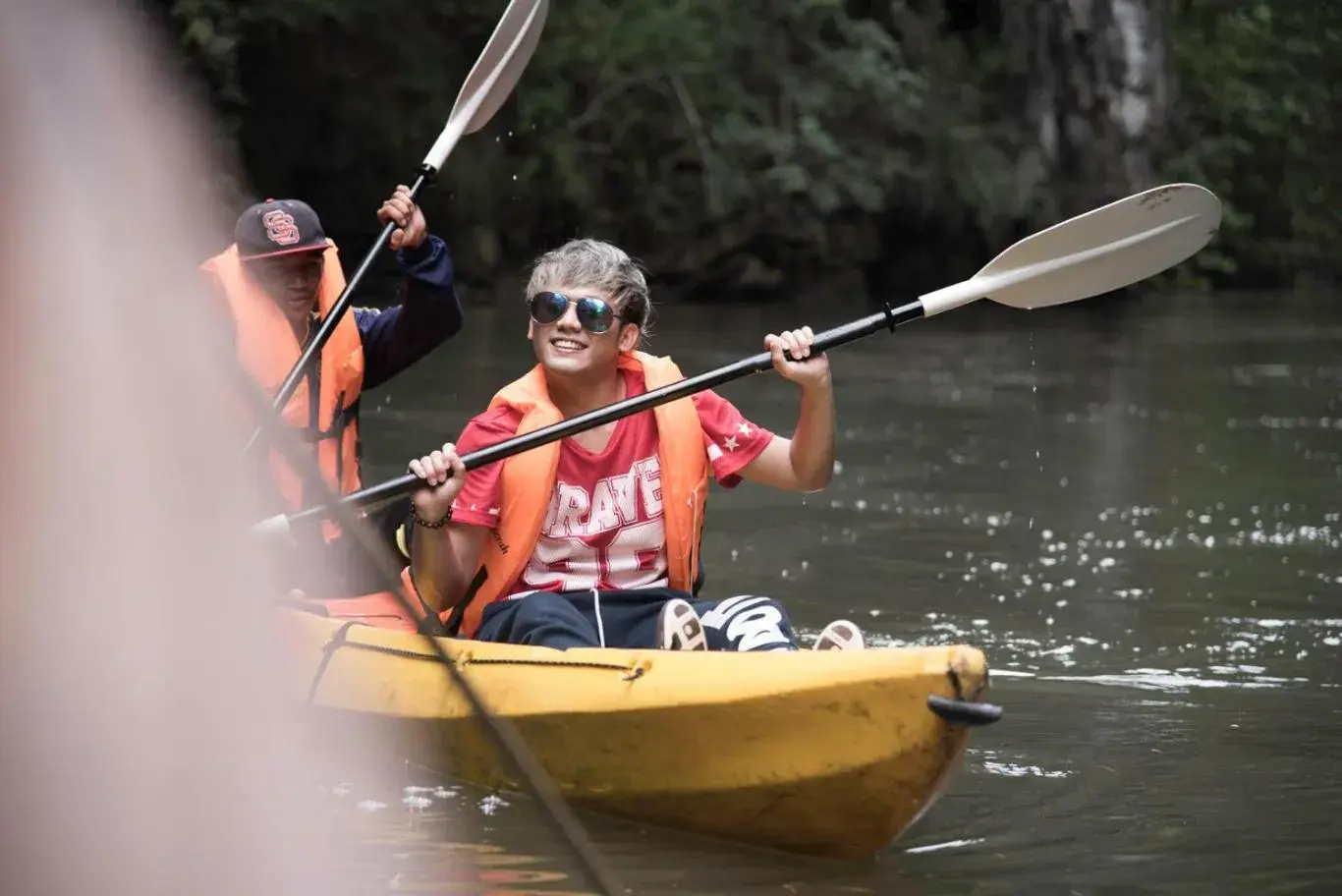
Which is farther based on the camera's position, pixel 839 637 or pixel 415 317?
pixel 415 317

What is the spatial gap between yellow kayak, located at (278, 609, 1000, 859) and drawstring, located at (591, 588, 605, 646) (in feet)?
0.68

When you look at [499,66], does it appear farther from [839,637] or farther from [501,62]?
[839,637]

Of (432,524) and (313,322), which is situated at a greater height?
(313,322)

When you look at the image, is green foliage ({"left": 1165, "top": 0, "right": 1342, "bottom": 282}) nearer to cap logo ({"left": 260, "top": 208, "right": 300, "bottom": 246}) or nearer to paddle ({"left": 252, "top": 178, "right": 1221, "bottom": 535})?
paddle ({"left": 252, "top": 178, "right": 1221, "bottom": 535})

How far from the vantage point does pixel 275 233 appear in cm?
521

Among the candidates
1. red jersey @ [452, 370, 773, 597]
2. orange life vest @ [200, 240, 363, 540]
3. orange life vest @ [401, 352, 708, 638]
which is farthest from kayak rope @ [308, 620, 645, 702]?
orange life vest @ [200, 240, 363, 540]

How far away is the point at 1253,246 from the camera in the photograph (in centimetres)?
2739

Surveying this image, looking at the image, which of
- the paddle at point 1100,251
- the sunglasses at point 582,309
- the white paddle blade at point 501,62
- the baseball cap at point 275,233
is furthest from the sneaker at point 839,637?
the white paddle blade at point 501,62

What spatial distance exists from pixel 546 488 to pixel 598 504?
4.5 inches

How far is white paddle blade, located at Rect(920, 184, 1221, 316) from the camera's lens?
4.93 metres

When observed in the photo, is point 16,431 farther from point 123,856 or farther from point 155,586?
point 123,856

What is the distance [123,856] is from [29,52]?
1.18 m

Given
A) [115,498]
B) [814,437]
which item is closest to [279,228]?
[814,437]

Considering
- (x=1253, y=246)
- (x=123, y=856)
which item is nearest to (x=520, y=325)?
(x=1253, y=246)
